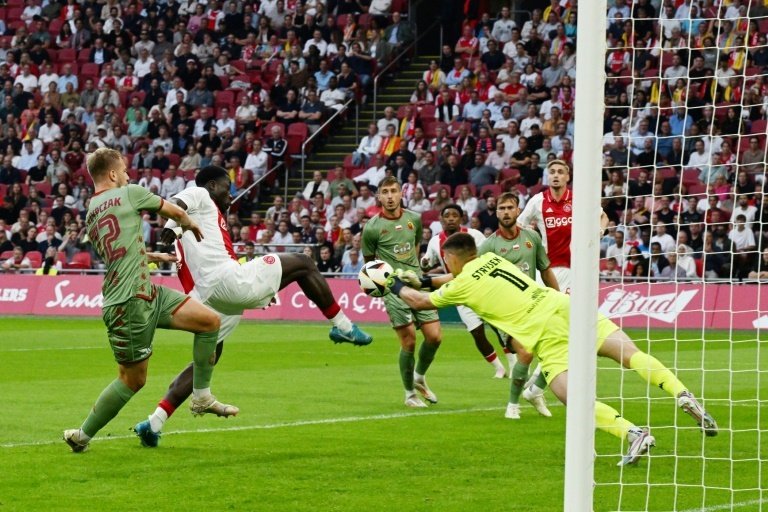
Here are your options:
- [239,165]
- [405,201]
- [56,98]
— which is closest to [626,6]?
[405,201]

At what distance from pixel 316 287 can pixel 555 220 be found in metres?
3.52

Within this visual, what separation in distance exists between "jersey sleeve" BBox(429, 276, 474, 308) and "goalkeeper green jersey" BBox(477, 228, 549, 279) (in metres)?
3.01

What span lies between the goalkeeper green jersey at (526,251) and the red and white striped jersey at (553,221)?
422mm

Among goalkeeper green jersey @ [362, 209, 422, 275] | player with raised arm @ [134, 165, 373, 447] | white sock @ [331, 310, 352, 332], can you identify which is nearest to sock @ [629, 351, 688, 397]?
white sock @ [331, 310, 352, 332]

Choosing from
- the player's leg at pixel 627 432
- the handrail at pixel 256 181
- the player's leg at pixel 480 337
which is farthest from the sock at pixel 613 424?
the handrail at pixel 256 181

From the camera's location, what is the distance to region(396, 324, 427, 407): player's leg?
511 inches

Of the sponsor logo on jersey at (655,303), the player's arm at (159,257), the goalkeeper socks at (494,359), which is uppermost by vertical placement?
the player's arm at (159,257)

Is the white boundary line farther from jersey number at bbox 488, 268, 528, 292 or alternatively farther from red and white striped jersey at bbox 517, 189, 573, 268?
red and white striped jersey at bbox 517, 189, 573, 268

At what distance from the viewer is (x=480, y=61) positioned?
96.3ft

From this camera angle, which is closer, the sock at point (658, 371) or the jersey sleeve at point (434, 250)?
the sock at point (658, 371)

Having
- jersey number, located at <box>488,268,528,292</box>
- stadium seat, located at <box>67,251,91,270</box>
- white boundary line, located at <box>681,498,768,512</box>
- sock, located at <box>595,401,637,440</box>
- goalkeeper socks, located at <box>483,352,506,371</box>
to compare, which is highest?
jersey number, located at <box>488,268,528,292</box>

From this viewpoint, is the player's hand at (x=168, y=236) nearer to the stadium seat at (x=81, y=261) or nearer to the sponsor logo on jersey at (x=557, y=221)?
the sponsor logo on jersey at (x=557, y=221)

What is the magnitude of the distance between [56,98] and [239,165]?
6.46m

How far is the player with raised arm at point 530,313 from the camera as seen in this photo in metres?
9.10
